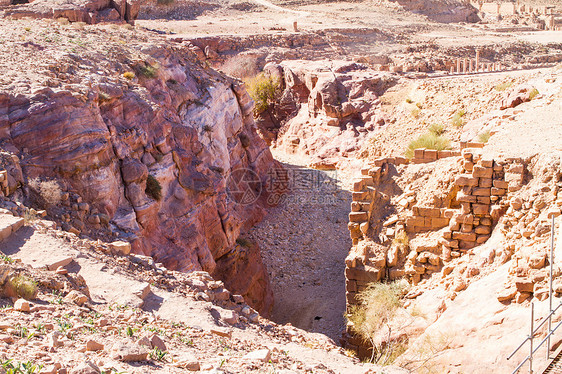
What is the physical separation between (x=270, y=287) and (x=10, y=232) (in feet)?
33.8

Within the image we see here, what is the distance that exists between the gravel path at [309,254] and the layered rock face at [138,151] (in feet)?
3.32

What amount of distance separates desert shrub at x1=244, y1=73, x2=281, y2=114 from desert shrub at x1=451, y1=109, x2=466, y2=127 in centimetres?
1302

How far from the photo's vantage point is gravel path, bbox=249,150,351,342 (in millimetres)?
16109

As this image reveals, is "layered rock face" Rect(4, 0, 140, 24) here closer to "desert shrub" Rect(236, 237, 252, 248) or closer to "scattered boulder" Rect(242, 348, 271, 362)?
"desert shrub" Rect(236, 237, 252, 248)

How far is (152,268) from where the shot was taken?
9.38 metres

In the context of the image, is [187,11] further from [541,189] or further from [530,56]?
[541,189]

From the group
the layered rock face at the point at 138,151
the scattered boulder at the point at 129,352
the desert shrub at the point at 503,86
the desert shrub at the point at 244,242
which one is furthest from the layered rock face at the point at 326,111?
the scattered boulder at the point at 129,352

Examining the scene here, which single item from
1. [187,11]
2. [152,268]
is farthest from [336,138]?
[187,11]

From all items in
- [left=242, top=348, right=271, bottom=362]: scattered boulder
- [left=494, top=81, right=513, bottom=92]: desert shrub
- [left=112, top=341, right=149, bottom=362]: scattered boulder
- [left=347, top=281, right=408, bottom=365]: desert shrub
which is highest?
[left=112, top=341, right=149, bottom=362]: scattered boulder

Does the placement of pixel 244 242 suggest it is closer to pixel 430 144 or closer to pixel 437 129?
pixel 430 144

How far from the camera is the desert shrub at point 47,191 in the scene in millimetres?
10414

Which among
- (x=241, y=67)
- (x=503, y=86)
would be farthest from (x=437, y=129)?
(x=241, y=67)

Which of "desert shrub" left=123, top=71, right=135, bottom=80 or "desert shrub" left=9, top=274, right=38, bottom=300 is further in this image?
"desert shrub" left=123, top=71, right=135, bottom=80

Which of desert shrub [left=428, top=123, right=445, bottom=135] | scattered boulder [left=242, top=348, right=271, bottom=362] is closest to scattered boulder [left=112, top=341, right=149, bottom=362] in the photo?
scattered boulder [left=242, top=348, right=271, bottom=362]
